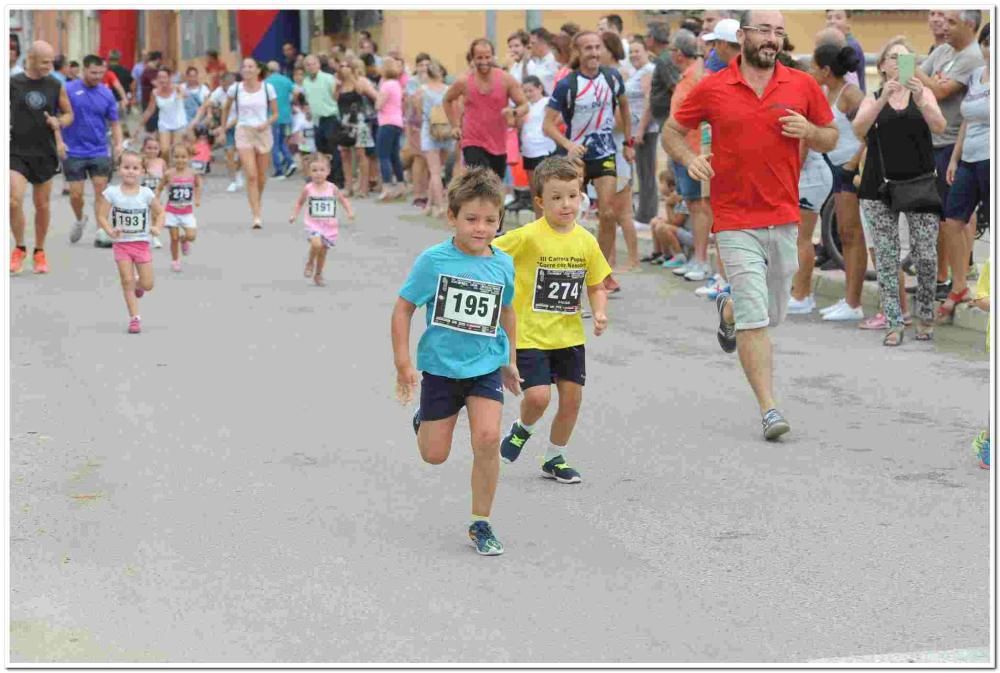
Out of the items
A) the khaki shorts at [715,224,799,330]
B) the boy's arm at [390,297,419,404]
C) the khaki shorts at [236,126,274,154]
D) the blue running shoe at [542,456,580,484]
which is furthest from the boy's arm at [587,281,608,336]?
the khaki shorts at [236,126,274,154]

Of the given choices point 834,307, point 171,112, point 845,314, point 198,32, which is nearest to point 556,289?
point 845,314

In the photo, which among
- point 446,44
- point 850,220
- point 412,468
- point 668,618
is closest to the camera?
point 668,618

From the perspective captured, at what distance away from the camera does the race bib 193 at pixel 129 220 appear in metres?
12.5

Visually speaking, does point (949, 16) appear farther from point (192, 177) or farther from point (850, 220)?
point (192, 177)

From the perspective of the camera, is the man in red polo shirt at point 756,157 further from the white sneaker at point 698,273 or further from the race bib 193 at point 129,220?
the white sneaker at point 698,273

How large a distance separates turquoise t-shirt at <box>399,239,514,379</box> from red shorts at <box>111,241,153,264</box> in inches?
253

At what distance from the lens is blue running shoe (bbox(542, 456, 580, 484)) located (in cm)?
736

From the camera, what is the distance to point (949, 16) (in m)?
11.8

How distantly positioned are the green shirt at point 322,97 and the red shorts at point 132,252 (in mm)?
12967

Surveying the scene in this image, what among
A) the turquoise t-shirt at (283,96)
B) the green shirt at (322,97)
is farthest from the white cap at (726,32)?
the turquoise t-shirt at (283,96)

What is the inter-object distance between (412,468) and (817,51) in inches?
220

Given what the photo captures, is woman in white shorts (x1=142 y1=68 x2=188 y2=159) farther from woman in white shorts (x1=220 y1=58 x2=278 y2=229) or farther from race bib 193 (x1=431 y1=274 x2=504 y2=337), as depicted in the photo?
race bib 193 (x1=431 y1=274 x2=504 y2=337)
